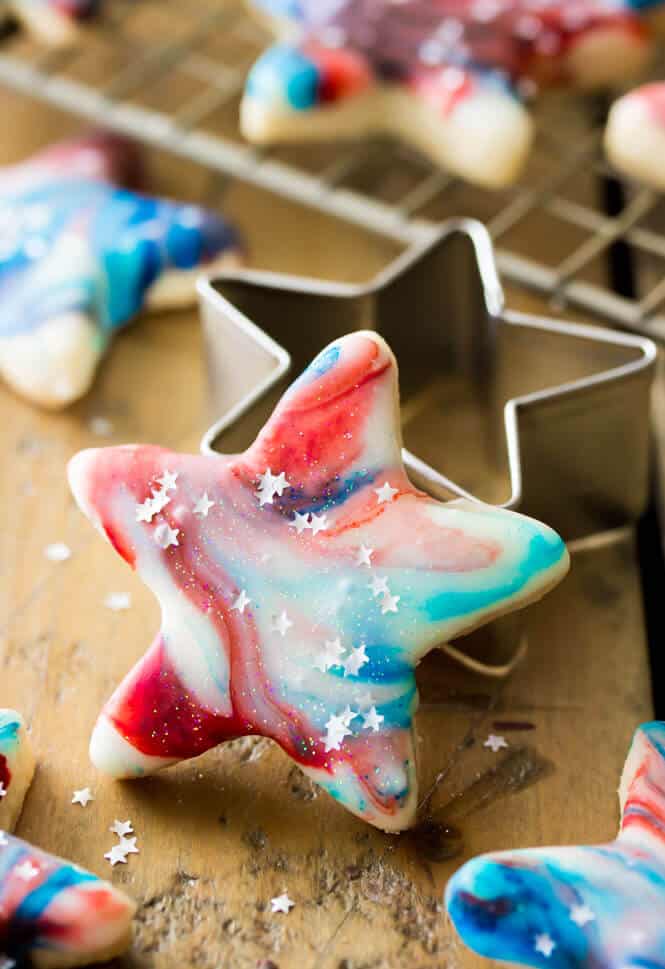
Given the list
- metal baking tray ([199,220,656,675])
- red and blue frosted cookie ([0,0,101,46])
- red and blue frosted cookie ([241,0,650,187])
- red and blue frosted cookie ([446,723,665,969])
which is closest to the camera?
red and blue frosted cookie ([446,723,665,969])

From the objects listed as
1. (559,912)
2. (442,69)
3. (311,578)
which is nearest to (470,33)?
(442,69)

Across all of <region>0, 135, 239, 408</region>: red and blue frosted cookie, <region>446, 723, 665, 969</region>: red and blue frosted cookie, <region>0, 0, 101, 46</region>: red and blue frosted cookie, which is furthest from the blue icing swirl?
<region>446, 723, 665, 969</region>: red and blue frosted cookie

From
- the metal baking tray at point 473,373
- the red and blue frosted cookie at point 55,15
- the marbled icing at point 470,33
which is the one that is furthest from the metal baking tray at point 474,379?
the red and blue frosted cookie at point 55,15

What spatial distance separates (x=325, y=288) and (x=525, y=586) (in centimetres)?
21

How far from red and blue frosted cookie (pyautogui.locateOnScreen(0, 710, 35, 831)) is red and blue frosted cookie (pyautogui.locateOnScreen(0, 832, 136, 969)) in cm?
5

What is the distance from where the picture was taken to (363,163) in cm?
87

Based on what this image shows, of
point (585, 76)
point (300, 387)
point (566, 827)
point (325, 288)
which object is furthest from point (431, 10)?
point (566, 827)

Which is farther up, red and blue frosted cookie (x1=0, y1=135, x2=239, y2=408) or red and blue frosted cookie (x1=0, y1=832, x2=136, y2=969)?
red and blue frosted cookie (x1=0, y1=135, x2=239, y2=408)

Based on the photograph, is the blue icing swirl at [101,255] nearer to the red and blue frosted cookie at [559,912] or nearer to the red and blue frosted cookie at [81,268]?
the red and blue frosted cookie at [81,268]

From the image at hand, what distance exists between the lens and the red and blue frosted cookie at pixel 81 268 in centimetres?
73

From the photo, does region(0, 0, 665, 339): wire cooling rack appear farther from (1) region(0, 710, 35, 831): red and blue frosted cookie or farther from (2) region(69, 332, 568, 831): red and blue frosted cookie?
(1) region(0, 710, 35, 831): red and blue frosted cookie

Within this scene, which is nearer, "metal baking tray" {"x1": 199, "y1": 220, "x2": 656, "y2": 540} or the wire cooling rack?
"metal baking tray" {"x1": 199, "y1": 220, "x2": 656, "y2": 540}

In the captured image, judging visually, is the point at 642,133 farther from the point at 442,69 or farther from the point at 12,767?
the point at 12,767

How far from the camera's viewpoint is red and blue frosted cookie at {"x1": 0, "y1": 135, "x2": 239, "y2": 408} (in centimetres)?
73
